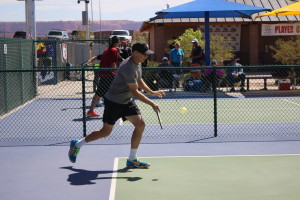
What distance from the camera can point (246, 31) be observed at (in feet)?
107

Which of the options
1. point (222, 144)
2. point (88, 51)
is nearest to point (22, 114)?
point (222, 144)

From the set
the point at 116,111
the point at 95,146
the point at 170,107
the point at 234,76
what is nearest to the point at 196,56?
the point at 234,76

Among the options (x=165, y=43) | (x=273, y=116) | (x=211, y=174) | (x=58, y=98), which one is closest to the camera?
(x=211, y=174)

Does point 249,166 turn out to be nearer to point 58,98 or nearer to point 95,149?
point 95,149

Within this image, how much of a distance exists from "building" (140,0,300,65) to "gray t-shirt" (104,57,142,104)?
23.6 metres

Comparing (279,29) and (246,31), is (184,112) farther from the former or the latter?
(246,31)

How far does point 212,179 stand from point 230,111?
24.5 ft

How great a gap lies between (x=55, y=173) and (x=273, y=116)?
7.17 meters

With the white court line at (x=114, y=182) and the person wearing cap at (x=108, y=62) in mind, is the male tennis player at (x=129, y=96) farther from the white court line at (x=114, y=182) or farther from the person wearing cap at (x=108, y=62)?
the person wearing cap at (x=108, y=62)

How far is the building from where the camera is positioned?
31.3 m

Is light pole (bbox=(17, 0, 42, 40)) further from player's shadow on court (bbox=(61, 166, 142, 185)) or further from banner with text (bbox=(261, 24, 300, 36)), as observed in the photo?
banner with text (bbox=(261, 24, 300, 36))

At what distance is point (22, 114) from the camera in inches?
574

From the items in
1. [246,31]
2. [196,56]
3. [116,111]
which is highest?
[246,31]

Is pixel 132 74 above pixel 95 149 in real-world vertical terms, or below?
above
